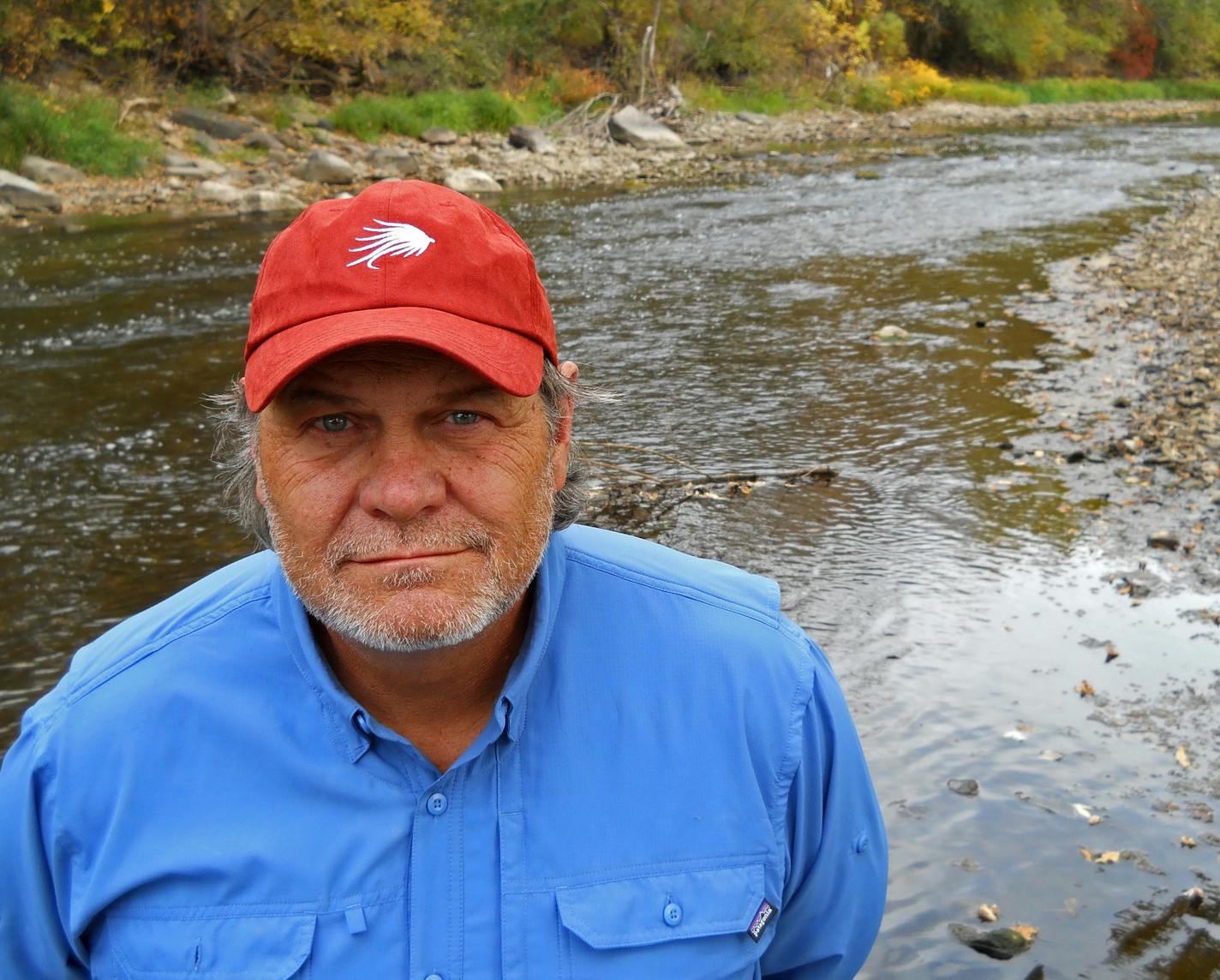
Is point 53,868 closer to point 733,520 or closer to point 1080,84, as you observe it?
point 733,520

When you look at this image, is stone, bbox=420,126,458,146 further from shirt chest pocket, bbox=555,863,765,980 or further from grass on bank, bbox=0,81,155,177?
shirt chest pocket, bbox=555,863,765,980

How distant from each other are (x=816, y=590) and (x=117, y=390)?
17.9ft

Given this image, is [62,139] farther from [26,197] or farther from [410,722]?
[410,722]

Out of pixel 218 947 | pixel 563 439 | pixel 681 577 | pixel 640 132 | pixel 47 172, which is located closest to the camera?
pixel 218 947

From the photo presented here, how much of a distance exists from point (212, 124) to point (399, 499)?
73.0ft

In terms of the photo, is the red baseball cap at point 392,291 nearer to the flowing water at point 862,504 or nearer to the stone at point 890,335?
the flowing water at point 862,504

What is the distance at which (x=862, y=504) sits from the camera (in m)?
6.21

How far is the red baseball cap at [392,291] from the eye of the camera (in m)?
1.69

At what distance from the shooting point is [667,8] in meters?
35.5

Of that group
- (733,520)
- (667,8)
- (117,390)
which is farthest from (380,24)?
(733,520)

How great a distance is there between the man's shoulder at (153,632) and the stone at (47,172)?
17827 millimetres

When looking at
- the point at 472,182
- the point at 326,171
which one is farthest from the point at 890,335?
the point at 326,171

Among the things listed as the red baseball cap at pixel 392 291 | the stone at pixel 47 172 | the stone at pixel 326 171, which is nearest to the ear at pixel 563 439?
the red baseball cap at pixel 392 291

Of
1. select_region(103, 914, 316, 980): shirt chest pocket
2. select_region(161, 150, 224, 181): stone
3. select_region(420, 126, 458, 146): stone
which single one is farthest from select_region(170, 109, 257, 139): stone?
select_region(103, 914, 316, 980): shirt chest pocket
